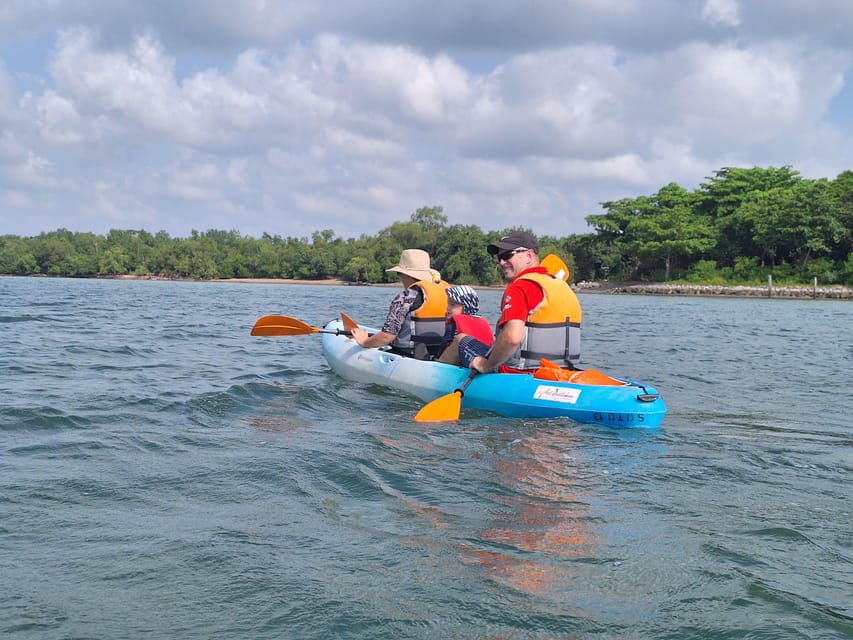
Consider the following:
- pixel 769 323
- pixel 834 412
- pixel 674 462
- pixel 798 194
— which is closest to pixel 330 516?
pixel 674 462

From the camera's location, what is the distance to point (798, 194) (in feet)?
177

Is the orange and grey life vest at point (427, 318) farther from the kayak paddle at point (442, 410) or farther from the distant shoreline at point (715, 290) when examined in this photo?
the distant shoreline at point (715, 290)

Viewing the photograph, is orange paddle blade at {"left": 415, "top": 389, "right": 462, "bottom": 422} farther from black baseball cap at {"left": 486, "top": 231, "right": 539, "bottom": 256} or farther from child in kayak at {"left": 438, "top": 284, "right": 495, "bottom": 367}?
black baseball cap at {"left": 486, "top": 231, "right": 539, "bottom": 256}

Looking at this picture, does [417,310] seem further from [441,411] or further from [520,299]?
[520,299]

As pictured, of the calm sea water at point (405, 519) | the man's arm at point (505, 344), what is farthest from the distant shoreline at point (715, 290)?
the man's arm at point (505, 344)

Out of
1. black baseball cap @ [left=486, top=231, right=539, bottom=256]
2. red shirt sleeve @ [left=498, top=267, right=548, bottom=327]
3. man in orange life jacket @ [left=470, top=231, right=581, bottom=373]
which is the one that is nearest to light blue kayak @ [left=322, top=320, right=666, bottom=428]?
man in orange life jacket @ [left=470, top=231, right=581, bottom=373]

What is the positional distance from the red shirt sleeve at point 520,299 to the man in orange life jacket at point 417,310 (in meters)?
1.79

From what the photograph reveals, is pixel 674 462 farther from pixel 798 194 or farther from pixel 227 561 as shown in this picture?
pixel 798 194

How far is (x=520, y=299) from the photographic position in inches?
241

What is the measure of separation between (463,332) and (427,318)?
0.54 m

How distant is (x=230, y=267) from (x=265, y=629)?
325ft

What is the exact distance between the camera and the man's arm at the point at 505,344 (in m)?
6.14

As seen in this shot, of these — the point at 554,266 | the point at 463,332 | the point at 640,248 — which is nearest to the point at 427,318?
the point at 463,332

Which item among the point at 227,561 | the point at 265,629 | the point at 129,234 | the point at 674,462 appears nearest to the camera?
the point at 265,629
